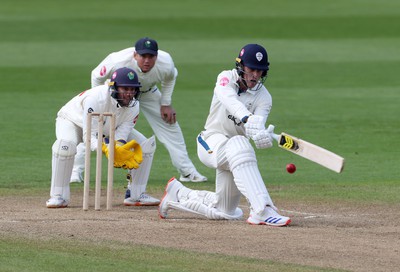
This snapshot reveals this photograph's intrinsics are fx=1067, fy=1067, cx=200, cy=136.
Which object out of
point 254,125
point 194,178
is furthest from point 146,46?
point 254,125

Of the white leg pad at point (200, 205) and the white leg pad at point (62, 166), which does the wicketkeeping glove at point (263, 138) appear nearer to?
the white leg pad at point (200, 205)

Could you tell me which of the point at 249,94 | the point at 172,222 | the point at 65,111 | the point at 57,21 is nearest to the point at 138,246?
the point at 172,222

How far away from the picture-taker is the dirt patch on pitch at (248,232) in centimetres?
816

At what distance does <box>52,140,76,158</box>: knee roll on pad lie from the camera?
10.8 m

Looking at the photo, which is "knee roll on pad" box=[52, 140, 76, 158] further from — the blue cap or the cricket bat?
the cricket bat

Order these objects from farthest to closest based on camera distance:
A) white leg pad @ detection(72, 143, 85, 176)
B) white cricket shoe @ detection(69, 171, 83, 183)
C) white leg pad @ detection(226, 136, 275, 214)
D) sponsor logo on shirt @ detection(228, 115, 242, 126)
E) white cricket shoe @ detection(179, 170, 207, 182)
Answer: white cricket shoe @ detection(179, 170, 207, 182), white cricket shoe @ detection(69, 171, 83, 183), white leg pad @ detection(72, 143, 85, 176), sponsor logo on shirt @ detection(228, 115, 242, 126), white leg pad @ detection(226, 136, 275, 214)

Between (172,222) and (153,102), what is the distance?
3.54 m

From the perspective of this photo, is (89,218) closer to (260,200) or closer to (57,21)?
(260,200)

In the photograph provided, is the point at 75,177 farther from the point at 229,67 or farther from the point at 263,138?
the point at 229,67

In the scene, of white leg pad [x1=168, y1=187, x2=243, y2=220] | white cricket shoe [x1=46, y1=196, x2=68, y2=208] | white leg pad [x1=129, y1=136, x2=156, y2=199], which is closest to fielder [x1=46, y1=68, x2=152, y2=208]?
white cricket shoe [x1=46, y1=196, x2=68, y2=208]

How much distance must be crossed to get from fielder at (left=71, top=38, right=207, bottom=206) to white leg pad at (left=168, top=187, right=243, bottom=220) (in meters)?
2.51

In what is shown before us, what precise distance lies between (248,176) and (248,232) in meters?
0.55

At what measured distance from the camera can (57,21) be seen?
30031mm

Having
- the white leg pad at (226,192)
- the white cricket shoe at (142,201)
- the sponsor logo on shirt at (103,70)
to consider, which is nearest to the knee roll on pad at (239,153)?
the white leg pad at (226,192)
